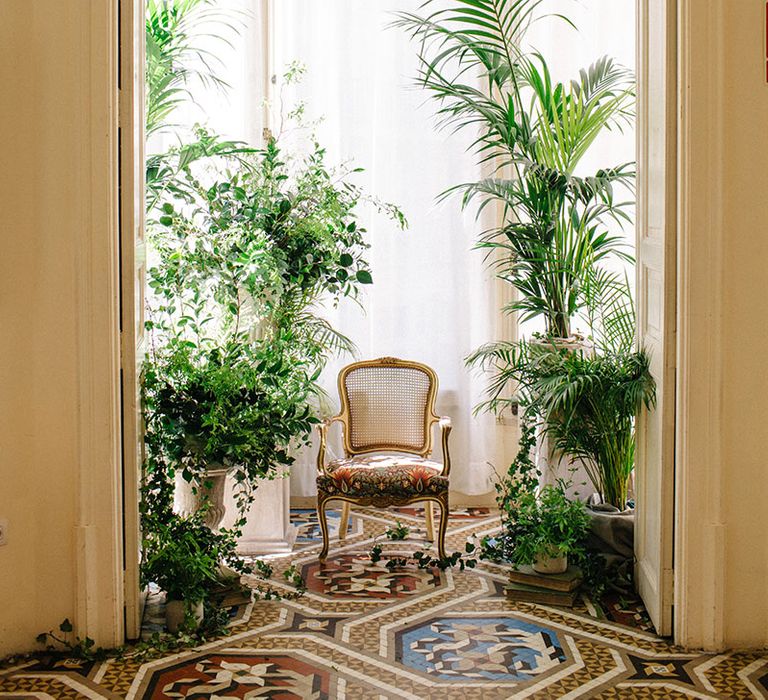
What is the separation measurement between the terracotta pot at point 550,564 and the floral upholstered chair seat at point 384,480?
61 centimetres

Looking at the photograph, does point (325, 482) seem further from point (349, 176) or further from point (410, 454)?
point (349, 176)

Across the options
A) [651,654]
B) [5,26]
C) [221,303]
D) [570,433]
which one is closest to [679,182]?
[570,433]

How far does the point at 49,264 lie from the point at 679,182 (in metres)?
2.29

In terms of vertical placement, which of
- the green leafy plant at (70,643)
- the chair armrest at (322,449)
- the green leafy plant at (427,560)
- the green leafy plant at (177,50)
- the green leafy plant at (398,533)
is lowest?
the green leafy plant at (70,643)

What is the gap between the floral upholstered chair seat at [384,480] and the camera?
15.9 ft

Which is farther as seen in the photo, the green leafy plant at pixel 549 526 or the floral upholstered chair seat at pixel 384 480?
the floral upholstered chair seat at pixel 384 480

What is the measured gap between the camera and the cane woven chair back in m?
5.41

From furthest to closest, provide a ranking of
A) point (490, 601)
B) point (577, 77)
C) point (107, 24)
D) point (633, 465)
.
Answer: point (577, 77)
point (633, 465)
point (490, 601)
point (107, 24)

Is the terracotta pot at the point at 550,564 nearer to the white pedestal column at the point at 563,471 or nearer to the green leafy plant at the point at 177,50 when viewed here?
the white pedestal column at the point at 563,471

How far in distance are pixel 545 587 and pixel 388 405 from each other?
138 cm

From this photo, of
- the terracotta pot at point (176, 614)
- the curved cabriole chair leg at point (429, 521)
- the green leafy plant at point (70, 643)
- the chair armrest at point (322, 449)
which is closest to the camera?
the green leafy plant at point (70, 643)

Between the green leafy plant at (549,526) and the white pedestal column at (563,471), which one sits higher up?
the white pedestal column at (563,471)

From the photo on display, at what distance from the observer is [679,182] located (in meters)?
3.80

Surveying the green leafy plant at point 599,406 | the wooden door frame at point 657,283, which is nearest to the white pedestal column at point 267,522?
the green leafy plant at point 599,406
